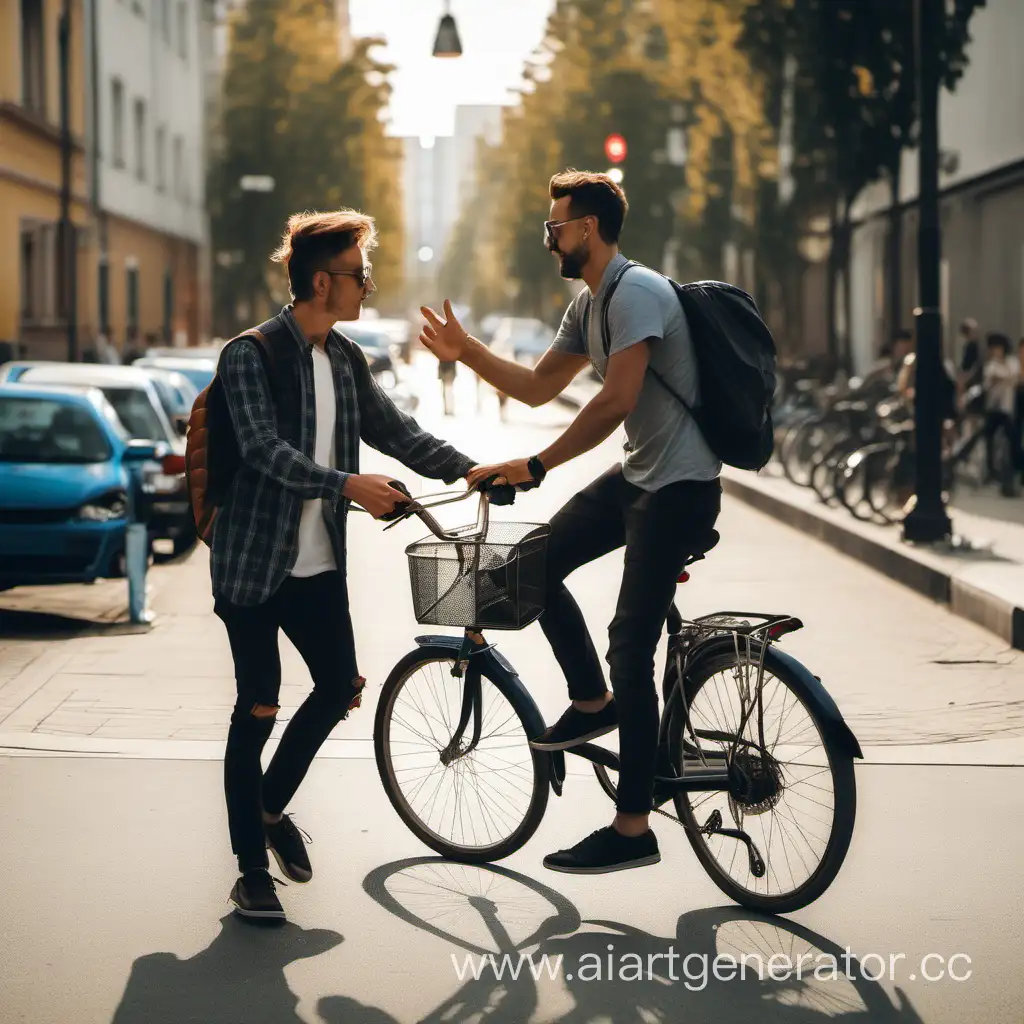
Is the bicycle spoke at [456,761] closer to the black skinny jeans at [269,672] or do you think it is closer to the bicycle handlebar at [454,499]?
the black skinny jeans at [269,672]

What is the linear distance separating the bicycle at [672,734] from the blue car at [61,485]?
19.8ft

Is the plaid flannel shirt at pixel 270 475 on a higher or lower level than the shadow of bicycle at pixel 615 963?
higher

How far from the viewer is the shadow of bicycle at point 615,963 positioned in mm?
4543

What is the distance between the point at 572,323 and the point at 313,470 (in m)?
0.93

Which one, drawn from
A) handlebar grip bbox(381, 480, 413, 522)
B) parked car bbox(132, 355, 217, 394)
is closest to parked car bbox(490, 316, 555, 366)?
parked car bbox(132, 355, 217, 394)

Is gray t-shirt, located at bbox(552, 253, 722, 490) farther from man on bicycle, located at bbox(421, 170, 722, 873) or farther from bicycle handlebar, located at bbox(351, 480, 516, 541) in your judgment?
bicycle handlebar, located at bbox(351, 480, 516, 541)

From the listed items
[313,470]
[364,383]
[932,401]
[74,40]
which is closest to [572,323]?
[364,383]

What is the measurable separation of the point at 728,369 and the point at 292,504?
3.89 feet

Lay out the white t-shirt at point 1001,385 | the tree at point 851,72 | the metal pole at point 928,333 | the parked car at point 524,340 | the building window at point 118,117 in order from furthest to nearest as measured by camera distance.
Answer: the parked car at point 524,340
the building window at point 118,117
the tree at point 851,72
the white t-shirt at point 1001,385
the metal pole at point 928,333

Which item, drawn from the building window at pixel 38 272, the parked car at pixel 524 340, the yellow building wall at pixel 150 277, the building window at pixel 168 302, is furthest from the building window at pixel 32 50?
the parked car at pixel 524 340

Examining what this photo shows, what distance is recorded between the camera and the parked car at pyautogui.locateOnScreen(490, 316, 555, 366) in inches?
2185

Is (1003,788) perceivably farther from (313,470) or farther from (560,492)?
(560,492)

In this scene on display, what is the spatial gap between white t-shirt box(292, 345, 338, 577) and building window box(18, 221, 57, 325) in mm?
30039

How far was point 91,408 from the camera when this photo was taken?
12.9m
